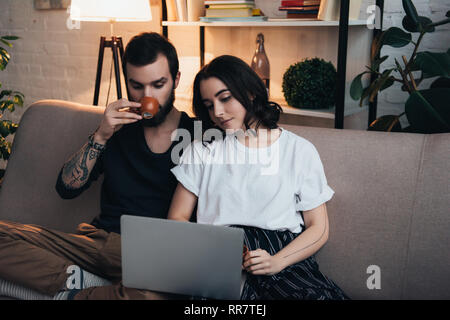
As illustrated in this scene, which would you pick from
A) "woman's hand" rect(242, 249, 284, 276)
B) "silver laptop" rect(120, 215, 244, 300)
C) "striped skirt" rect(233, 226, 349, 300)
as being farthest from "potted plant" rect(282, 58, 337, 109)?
"silver laptop" rect(120, 215, 244, 300)

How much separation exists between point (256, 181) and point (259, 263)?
10.3 inches

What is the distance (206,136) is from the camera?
1460 millimetres

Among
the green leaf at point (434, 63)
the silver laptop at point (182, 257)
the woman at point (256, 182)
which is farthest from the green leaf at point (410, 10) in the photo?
the silver laptop at point (182, 257)

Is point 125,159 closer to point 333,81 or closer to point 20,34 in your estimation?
point 333,81

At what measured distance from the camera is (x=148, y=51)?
1488 millimetres

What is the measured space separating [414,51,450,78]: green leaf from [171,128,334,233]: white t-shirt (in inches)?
22.2

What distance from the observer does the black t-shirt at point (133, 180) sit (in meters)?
1.48

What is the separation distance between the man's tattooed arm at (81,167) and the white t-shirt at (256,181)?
1.02 ft

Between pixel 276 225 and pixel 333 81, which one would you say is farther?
pixel 333 81

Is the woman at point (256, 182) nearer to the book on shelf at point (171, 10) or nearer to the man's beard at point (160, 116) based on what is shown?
the man's beard at point (160, 116)

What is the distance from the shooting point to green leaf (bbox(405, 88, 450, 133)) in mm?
1499

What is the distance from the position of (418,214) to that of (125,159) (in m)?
0.95

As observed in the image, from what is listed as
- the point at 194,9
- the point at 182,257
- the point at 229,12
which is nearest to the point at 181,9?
the point at 194,9
